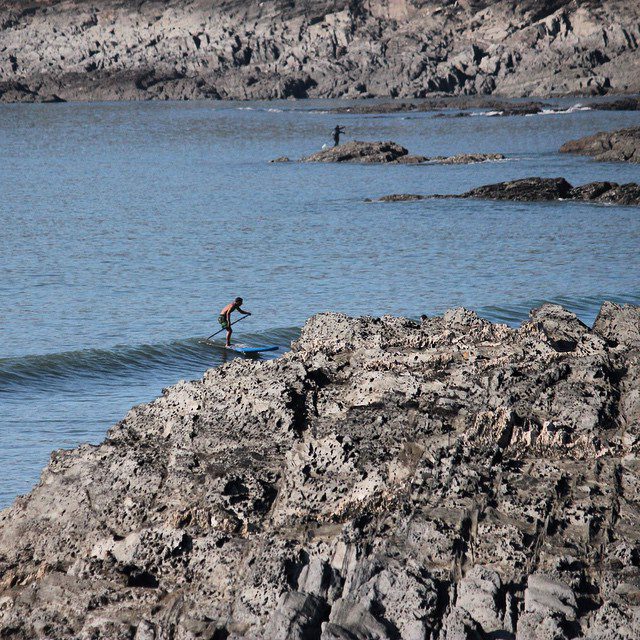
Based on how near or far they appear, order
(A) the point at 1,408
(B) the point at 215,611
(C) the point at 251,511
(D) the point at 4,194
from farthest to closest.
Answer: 1. (D) the point at 4,194
2. (A) the point at 1,408
3. (C) the point at 251,511
4. (B) the point at 215,611

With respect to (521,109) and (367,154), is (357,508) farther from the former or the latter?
(521,109)

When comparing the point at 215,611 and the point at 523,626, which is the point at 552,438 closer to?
the point at 523,626

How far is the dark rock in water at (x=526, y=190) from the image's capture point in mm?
39000

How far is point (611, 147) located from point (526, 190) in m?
16.4

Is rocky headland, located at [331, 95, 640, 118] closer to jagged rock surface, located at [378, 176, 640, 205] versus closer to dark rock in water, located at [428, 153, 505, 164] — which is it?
dark rock in water, located at [428, 153, 505, 164]

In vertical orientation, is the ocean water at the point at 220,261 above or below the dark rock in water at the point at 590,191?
below

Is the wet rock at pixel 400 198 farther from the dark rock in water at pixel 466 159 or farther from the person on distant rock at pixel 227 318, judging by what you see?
the person on distant rock at pixel 227 318

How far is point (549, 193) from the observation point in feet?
128

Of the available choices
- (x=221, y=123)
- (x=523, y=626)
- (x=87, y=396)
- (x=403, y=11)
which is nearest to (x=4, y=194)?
(x=87, y=396)

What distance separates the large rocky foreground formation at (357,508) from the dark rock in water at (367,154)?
45976 millimetres

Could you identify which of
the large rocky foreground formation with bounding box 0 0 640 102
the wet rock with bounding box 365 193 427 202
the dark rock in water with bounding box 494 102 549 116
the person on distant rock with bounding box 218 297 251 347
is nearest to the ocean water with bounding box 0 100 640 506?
the person on distant rock with bounding box 218 297 251 347

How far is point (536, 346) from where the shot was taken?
29.4 ft

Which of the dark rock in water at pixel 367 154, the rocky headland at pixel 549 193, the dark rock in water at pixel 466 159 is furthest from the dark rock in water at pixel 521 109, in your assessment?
the rocky headland at pixel 549 193

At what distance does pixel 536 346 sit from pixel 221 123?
84838 millimetres
